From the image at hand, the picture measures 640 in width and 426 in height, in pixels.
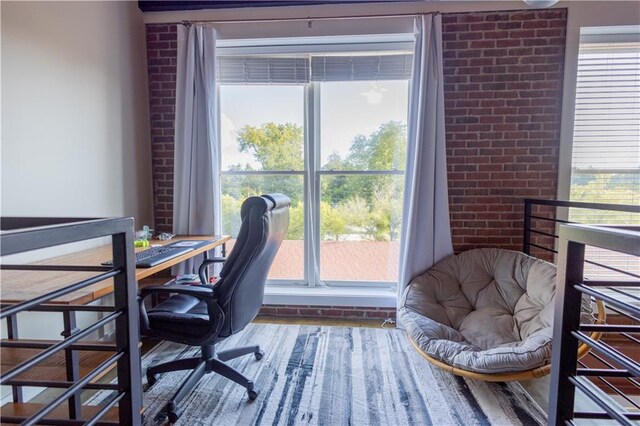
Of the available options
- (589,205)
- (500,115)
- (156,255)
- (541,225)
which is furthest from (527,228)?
(156,255)

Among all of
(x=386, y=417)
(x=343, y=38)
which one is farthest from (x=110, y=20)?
(x=386, y=417)

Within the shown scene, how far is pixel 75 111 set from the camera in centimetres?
208

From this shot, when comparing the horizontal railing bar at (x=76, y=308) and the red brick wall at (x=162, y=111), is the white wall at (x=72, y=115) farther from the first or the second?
the horizontal railing bar at (x=76, y=308)

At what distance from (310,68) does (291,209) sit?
1.21 metres

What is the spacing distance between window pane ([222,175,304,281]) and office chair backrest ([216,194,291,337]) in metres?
1.14

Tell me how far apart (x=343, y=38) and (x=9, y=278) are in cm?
262

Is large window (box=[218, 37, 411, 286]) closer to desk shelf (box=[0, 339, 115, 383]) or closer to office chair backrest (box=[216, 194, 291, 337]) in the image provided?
office chair backrest (box=[216, 194, 291, 337])

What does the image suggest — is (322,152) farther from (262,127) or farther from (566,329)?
(566,329)

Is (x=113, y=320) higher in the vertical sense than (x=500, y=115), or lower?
lower

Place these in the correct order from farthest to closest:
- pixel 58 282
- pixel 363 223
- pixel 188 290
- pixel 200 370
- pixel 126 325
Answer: pixel 363 223
pixel 200 370
pixel 188 290
pixel 58 282
pixel 126 325

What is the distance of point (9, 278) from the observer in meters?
1.46

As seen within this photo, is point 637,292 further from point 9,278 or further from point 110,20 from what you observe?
point 110,20

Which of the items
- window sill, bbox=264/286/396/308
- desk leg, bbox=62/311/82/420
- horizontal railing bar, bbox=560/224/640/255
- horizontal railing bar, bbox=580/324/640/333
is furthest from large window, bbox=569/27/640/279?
desk leg, bbox=62/311/82/420

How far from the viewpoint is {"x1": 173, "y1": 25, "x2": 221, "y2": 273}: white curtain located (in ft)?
8.52
